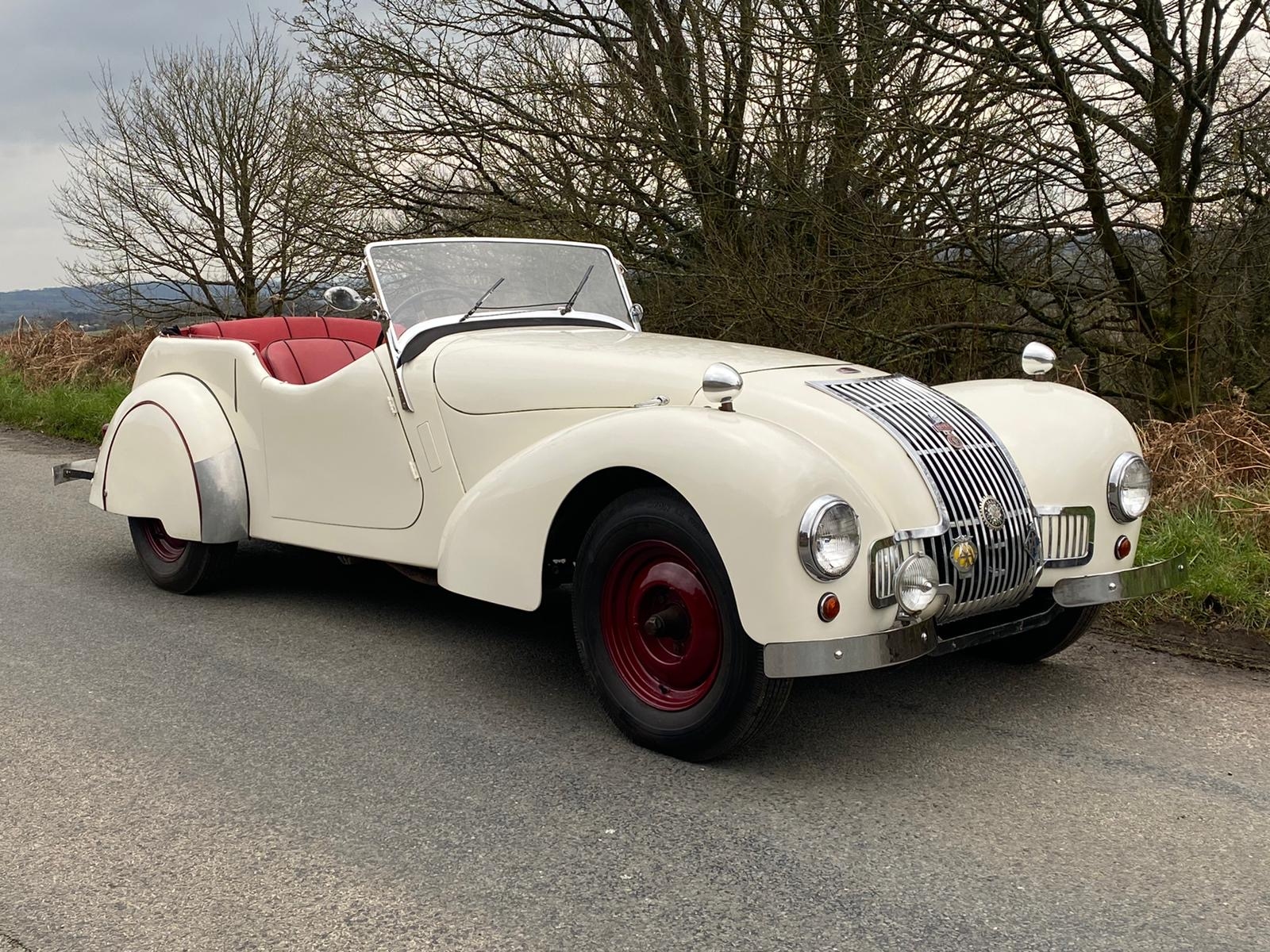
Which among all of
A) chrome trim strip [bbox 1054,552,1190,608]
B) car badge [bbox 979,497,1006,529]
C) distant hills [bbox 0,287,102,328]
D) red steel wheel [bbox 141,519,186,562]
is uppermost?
distant hills [bbox 0,287,102,328]

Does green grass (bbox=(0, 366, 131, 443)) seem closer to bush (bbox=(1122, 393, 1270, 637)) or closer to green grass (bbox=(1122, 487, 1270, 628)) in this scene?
bush (bbox=(1122, 393, 1270, 637))

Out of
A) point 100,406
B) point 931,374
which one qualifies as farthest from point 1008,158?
point 100,406

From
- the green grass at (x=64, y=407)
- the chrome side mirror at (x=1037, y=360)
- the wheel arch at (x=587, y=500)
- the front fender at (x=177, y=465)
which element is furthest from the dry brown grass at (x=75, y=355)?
the chrome side mirror at (x=1037, y=360)

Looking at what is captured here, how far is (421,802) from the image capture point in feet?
10.4

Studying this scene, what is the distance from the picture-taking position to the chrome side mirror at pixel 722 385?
3469 mm

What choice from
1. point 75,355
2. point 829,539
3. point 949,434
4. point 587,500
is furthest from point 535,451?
point 75,355

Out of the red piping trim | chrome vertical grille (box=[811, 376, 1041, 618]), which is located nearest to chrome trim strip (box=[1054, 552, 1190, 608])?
chrome vertical grille (box=[811, 376, 1041, 618])

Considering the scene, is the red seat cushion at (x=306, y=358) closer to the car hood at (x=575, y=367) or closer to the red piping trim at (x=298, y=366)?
the red piping trim at (x=298, y=366)

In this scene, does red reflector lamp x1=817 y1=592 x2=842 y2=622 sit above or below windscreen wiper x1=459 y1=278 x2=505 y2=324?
below

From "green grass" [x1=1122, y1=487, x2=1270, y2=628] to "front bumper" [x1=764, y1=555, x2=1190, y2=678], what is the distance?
2.84ft

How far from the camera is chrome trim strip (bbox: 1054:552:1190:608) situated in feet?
12.2

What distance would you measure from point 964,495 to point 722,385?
0.82m

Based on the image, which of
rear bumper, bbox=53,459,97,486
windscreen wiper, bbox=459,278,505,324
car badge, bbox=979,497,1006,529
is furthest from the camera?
rear bumper, bbox=53,459,97,486

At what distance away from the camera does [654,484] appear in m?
3.52
